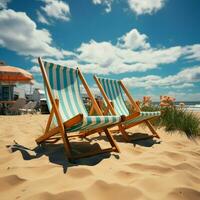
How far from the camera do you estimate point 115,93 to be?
181 inches

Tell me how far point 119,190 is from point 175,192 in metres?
0.40

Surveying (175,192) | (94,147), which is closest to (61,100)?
(94,147)

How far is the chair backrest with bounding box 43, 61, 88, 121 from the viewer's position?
10.5 ft

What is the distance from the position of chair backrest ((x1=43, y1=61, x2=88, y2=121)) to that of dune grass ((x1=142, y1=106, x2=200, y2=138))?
207 centimetres

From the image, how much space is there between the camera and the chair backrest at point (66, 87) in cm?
320

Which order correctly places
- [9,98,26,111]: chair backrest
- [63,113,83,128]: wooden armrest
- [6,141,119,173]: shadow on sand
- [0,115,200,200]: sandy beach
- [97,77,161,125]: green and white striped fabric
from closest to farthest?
[0,115,200,200]: sandy beach, [63,113,83,128]: wooden armrest, [6,141,119,173]: shadow on sand, [97,77,161,125]: green and white striped fabric, [9,98,26,111]: chair backrest

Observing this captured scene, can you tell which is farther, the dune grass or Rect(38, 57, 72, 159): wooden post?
the dune grass

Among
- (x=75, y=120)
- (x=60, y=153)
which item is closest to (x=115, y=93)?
(x=60, y=153)

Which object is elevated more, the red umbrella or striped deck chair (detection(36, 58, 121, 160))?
the red umbrella

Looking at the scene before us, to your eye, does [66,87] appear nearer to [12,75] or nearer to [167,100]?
[167,100]

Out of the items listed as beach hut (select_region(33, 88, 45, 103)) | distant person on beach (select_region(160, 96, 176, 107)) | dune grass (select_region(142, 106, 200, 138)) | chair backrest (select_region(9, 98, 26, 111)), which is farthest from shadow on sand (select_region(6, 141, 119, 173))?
beach hut (select_region(33, 88, 45, 103))

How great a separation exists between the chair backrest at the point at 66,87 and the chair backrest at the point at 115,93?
2.93 feet

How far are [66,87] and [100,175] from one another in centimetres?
191

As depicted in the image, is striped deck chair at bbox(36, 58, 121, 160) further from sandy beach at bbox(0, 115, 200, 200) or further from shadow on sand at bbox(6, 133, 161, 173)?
sandy beach at bbox(0, 115, 200, 200)
